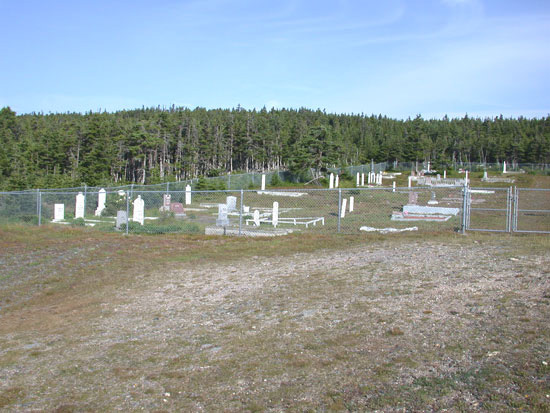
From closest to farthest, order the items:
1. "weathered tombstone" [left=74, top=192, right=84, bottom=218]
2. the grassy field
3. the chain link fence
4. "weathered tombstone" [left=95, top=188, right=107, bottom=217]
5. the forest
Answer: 1. the grassy field
2. the chain link fence
3. "weathered tombstone" [left=74, top=192, right=84, bottom=218]
4. "weathered tombstone" [left=95, top=188, right=107, bottom=217]
5. the forest

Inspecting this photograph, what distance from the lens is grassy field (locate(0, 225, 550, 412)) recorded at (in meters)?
4.57

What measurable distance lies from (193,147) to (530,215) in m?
56.4

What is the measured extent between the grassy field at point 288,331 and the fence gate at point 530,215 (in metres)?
2.87

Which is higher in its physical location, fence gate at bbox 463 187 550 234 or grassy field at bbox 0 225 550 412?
fence gate at bbox 463 187 550 234

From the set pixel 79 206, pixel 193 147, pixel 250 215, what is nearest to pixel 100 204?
pixel 79 206

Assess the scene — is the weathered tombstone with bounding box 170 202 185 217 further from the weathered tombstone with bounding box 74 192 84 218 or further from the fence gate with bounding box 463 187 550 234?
the fence gate with bounding box 463 187 550 234

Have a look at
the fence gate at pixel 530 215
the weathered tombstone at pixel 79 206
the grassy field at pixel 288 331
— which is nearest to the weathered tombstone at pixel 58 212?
the weathered tombstone at pixel 79 206

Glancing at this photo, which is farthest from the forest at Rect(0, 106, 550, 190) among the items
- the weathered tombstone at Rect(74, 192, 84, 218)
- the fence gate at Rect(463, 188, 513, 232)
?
the fence gate at Rect(463, 188, 513, 232)

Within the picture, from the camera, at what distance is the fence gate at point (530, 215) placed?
49.8 ft

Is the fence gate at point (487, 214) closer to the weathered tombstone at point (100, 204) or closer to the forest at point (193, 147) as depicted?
the weathered tombstone at point (100, 204)

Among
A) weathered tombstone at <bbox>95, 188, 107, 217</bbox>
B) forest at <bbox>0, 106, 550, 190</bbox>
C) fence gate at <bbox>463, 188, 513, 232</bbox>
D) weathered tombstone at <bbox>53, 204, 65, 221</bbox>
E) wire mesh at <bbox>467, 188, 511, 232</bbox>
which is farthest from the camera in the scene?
forest at <bbox>0, 106, 550, 190</bbox>

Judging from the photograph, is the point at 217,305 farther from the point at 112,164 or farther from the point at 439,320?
the point at 112,164

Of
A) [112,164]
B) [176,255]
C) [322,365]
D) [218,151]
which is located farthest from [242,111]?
[322,365]

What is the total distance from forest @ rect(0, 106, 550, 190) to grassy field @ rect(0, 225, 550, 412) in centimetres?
3674
